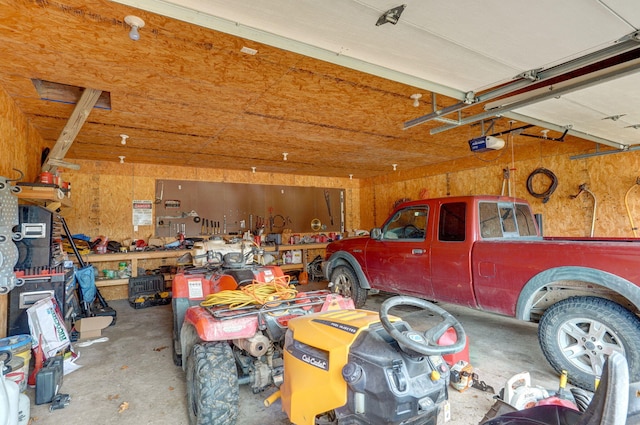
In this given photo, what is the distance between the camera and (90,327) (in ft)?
12.8

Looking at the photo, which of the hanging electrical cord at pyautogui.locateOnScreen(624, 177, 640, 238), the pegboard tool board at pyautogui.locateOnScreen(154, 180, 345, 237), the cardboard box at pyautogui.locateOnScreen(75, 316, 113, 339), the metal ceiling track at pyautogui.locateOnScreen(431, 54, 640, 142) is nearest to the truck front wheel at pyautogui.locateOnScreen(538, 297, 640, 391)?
the metal ceiling track at pyautogui.locateOnScreen(431, 54, 640, 142)

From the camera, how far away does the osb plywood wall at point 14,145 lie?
3.12 m

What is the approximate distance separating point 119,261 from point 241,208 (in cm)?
271

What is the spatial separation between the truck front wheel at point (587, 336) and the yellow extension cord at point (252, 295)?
226cm

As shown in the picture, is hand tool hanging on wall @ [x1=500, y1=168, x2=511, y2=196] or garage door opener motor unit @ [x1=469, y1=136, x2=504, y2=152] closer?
garage door opener motor unit @ [x1=469, y1=136, x2=504, y2=152]

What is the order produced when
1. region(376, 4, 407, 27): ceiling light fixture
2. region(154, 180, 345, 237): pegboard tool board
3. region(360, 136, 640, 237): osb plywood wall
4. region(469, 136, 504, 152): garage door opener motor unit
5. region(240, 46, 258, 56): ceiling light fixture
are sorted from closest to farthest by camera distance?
region(376, 4, 407, 27): ceiling light fixture → region(240, 46, 258, 56): ceiling light fixture → region(469, 136, 504, 152): garage door opener motor unit → region(360, 136, 640, 237): osb plywood wall → region(154, 180, 345, 237): pegboard tool board

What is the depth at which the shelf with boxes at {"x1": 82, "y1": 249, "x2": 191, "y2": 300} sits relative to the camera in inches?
217

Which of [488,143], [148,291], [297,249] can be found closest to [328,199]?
[297,249]

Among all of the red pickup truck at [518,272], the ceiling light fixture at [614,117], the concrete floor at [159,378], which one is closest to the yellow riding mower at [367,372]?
the concrete floor at [159,378]

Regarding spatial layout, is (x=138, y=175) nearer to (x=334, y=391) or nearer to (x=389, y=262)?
(x=389, y=262)

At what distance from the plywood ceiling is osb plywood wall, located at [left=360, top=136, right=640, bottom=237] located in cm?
107

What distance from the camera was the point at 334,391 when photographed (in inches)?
50.1

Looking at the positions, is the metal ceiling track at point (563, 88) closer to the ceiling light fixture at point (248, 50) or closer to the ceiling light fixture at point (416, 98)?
the ceiling light fixture at point (416, 98)

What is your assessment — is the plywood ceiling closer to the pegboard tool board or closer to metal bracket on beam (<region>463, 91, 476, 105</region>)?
metal bracket on beam (<region>463, 91, 476, 105</region>)
